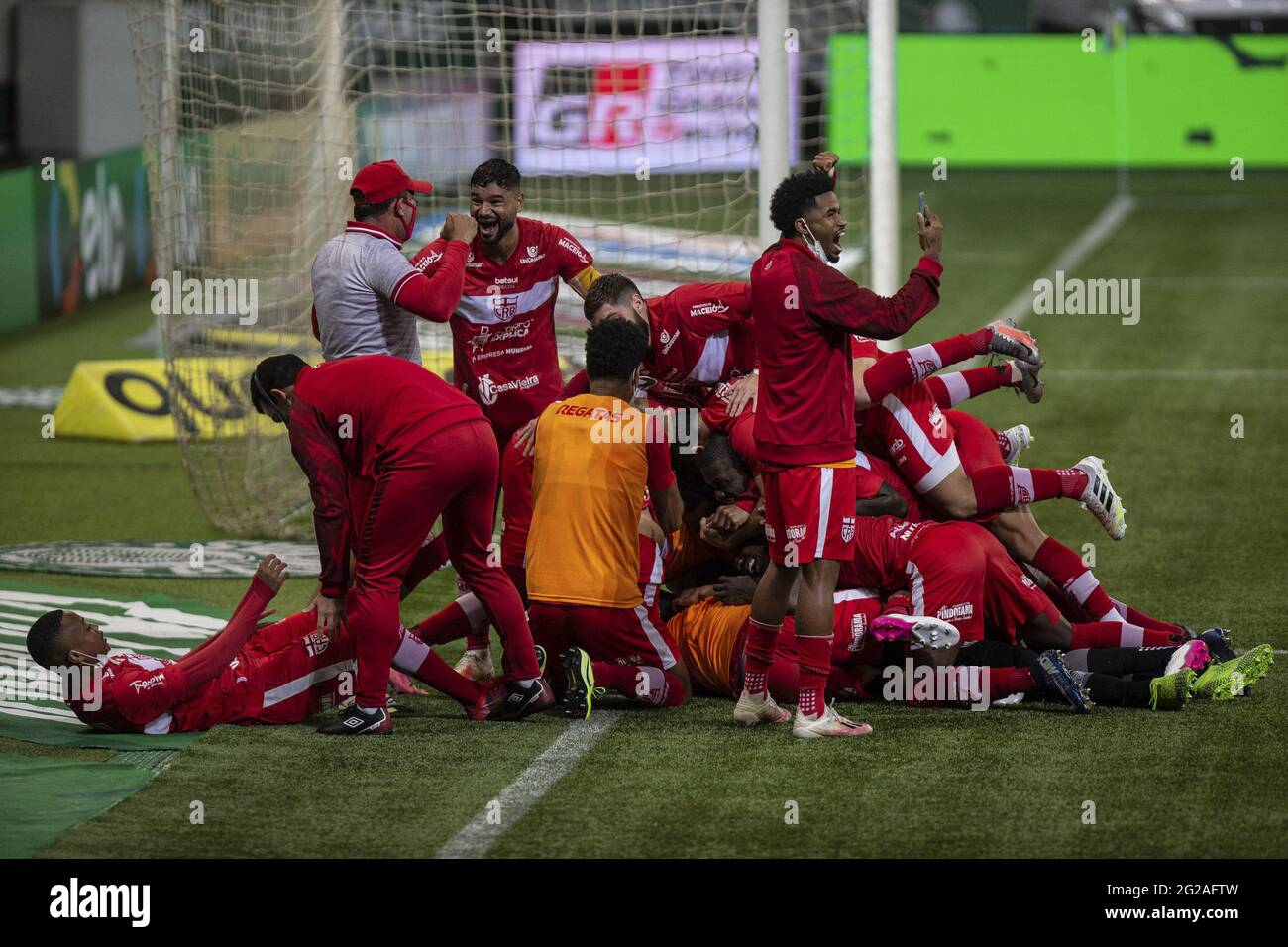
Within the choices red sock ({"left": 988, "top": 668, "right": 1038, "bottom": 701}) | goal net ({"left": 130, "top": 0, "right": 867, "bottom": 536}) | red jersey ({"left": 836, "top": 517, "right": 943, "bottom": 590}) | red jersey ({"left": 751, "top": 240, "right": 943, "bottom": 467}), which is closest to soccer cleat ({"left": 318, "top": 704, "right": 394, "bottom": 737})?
red jersey ({"left": 751, "top": 240, "right": 943, "bottom": 467})

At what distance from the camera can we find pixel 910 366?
6969mm

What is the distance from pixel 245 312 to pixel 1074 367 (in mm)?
7082

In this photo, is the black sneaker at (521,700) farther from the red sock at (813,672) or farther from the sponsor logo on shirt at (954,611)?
the sponsor logo on shirt at (954,611)

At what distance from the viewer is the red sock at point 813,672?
6.18 meters

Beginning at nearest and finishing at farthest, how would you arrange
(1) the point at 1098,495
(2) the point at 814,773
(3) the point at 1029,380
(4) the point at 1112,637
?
(2) the point at 814,773, (4) the point at 1112,637, (1) the point at 1098,495, (3) the point at 1029,380

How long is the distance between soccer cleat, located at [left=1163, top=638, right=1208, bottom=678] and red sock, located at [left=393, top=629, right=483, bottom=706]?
247cm

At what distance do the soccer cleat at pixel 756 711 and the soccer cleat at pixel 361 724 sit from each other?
1224 mm

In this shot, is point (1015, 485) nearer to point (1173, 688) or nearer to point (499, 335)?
point (1173, 688)

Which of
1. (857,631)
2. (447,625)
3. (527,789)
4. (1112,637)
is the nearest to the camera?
(527,789)

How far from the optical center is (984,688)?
645 cm

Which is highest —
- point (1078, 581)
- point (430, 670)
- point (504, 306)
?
point (504, 306)

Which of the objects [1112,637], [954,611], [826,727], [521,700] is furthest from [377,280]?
[1112,637]

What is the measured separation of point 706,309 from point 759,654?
1471 millimetres
